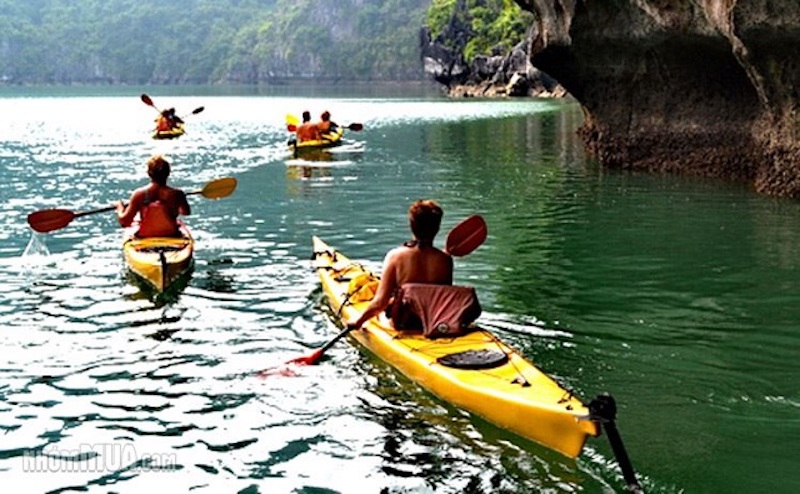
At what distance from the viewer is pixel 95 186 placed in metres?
20.4

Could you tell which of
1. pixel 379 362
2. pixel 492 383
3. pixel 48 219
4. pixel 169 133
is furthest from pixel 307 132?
pixel 492 383

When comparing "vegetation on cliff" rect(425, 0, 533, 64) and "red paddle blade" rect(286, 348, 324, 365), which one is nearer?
"red paddle blade" rect(286, 348, 324, 365)

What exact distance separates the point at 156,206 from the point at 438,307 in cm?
520

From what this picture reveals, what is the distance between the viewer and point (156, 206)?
11.3m

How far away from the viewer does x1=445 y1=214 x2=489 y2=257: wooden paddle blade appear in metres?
8.13

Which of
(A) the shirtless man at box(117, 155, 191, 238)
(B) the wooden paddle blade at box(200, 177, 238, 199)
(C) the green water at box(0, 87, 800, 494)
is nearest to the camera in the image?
(C) the green water at box(0, 87, 800, 494)

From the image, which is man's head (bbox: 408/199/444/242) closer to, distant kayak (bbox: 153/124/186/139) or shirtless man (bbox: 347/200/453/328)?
shirtless man (bbox: 347/200/453/328)

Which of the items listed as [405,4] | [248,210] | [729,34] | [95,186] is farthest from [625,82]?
[405,4]

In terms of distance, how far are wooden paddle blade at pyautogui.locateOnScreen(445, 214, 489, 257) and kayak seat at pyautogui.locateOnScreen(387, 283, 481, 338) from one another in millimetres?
707

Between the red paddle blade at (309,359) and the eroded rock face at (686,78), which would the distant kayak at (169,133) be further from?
the red paddle blade at (309,359)

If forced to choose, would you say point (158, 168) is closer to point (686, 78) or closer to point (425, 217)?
point (425, 217)

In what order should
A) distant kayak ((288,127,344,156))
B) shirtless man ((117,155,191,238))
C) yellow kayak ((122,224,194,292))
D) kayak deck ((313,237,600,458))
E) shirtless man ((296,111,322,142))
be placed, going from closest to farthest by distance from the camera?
kayak deck ((313,237,600,458)) < yellow kayak ((122,224,194,292)) < shirtless man ((117,155,191,238)) < distant kayak ((288,127,344,156)) < shirtless man ((296,111,322,142))

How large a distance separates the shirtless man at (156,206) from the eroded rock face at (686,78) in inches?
339

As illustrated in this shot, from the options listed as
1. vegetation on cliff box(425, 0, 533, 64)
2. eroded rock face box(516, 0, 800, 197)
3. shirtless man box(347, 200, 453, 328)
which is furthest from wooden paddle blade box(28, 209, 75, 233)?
vegetation on cliff box(425, 0, 533, 64)
